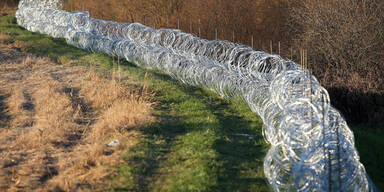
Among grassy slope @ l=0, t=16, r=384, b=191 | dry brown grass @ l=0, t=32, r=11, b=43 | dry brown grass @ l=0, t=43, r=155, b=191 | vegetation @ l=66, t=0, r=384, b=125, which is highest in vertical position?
vegetation @ l=66, t=0, r=384, b=125

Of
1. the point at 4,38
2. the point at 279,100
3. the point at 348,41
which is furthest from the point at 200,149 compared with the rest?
the point at 4,38

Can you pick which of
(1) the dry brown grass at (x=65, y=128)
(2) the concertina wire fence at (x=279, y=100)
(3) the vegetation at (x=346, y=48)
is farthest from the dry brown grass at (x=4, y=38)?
(3) the vegetation at (x=346, y=48)

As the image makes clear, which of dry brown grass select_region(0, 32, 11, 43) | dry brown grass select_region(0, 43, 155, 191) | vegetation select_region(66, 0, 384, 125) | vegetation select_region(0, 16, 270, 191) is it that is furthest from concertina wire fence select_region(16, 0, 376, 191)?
dry brown grass select_region(0, 32, 11, 43)

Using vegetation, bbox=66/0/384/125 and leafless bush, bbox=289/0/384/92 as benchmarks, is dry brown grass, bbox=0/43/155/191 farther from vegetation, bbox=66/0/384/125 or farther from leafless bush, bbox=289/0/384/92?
leafless bush, bbox=289/0/384/92

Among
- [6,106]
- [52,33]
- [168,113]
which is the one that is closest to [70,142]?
[168,113]

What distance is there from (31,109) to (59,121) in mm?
1612

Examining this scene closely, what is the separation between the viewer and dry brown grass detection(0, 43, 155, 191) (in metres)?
6.80

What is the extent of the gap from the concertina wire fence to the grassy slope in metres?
0.37

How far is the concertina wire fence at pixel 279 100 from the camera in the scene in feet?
18.8

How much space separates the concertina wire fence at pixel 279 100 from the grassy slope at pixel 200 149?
0.37m

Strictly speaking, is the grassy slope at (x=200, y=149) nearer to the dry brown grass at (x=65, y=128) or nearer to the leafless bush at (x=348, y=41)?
the dry brown grass at (x=65, y=128)

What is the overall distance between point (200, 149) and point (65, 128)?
2747mm

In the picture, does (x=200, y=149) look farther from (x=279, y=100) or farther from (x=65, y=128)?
(x=65, y=128)

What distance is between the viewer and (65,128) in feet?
28.9
